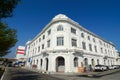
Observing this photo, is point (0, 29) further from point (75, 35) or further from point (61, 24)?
point (75, 35)

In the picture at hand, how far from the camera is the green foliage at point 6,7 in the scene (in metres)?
9.84

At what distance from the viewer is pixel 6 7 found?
10.1 metres

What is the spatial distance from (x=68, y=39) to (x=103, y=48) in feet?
76.4

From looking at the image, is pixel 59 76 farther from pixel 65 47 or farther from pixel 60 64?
pixel 65 47

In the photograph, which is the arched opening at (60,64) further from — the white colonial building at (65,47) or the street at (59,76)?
the street at (59,76)

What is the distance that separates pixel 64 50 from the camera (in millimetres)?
29312

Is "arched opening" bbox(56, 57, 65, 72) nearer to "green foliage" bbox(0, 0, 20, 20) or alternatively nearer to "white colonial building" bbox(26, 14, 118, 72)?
"white colonial building" bbox(26, 14, 118, 72)

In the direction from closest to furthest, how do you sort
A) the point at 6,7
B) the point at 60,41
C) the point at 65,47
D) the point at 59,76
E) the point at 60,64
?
the point at 6,7 < the point at 59,76 < the point at 65,47 < the point at 60,64 < the point at 60,41

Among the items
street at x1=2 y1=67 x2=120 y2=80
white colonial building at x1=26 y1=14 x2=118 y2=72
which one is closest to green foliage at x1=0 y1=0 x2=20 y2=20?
street at x1=2 y1=67 x2=120 y2=80

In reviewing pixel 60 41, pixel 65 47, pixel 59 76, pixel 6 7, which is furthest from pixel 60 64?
pixel 6 7

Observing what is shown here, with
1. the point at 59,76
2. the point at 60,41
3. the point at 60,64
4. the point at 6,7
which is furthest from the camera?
the point at 60,41

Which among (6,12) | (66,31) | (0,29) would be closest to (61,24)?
(66,31)

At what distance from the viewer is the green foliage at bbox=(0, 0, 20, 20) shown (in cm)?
984

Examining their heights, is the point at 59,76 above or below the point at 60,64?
below
